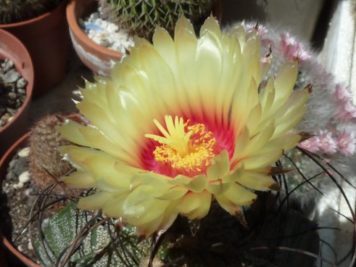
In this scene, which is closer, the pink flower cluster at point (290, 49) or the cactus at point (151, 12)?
the pink flower cluster at point (290, 49)

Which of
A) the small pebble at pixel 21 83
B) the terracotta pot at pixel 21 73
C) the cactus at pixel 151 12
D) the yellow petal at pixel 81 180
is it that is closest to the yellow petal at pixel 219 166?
the yellow petal at pixel 81 180

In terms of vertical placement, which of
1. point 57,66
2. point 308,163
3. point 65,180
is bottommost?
point 57,66

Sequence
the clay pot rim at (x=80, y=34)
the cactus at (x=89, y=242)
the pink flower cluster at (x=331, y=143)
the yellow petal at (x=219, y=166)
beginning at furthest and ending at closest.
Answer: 1. the clay pot rim at (x=80, y=34)
2. the pink flower cluster at (x=331, y=143)
3. the cactus at (x=89, y=242)
4. the yellow petal at (x=219, y=166)

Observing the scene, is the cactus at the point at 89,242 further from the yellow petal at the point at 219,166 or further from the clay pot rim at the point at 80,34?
the clay pot rim at the point at 80,34

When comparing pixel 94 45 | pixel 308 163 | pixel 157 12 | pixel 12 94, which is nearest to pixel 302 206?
pixel 308 163

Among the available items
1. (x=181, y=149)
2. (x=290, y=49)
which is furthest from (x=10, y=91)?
(x=181, y=149)

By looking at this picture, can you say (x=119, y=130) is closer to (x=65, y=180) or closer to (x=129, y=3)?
(x=65, y=180)

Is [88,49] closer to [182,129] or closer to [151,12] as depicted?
[151,12]

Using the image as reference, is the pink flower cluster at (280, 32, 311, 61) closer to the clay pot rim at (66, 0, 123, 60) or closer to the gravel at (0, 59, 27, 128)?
the clay pot rim at (66, 0, 123, 60)
